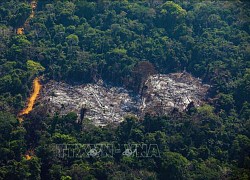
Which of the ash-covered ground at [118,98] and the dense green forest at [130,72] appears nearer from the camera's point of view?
the dense green forest at [130,72]

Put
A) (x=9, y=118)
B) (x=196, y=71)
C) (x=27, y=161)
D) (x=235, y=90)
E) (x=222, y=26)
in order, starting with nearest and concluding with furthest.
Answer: (x=27, y=161), (x=9, y=118), (x=235, y=90), (x=196, y=71), (x=222, y=26)

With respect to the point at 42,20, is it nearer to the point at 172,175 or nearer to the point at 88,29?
the point at 88,29

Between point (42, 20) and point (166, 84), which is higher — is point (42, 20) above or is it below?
above

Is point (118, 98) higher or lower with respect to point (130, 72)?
lower

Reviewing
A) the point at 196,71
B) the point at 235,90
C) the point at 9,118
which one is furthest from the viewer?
the point at 196,71

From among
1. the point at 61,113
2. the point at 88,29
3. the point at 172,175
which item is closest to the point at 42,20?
the point at 88,29
